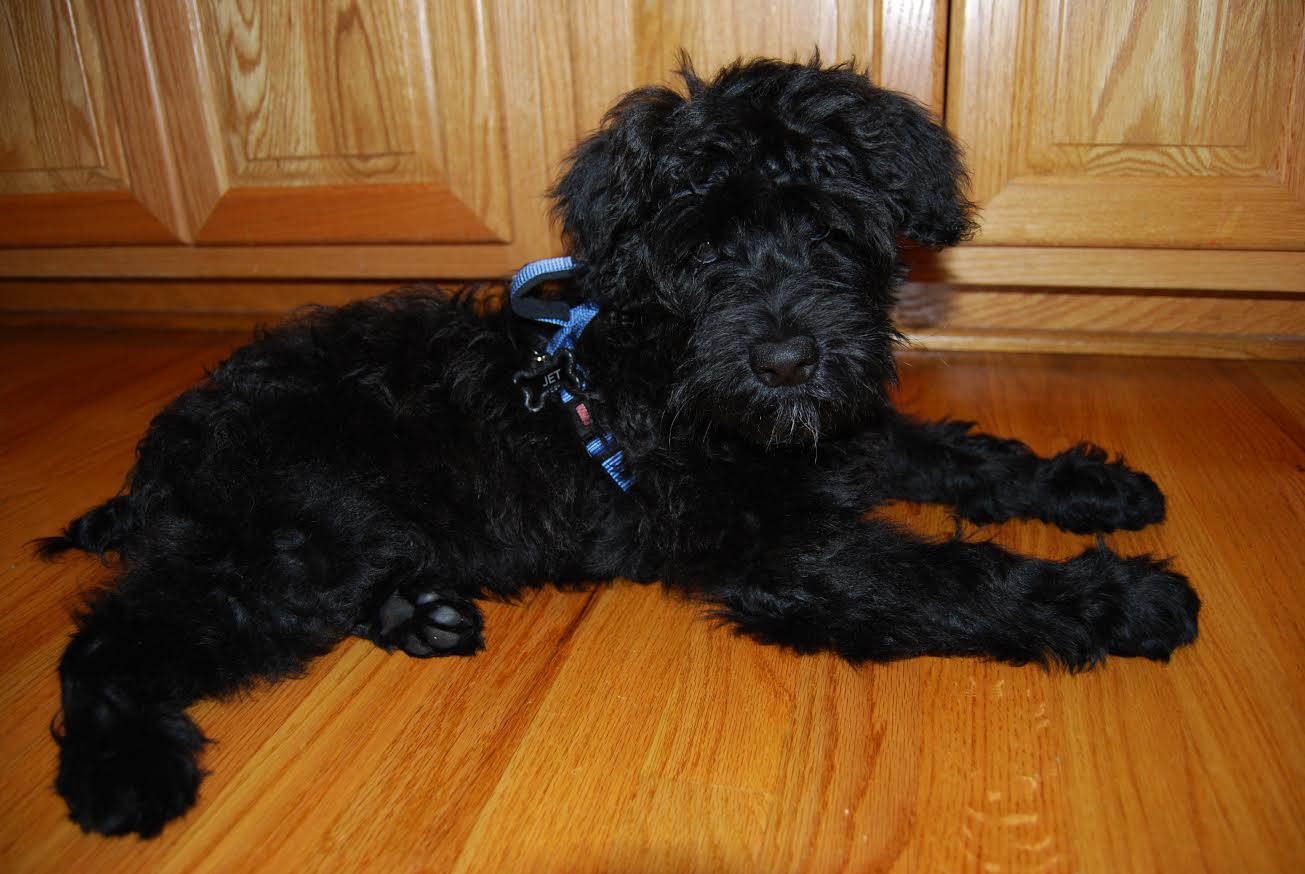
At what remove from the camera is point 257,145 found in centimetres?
335

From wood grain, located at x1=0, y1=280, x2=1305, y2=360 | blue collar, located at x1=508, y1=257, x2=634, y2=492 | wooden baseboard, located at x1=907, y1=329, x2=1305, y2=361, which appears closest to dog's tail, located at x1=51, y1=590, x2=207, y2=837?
blue collar, located at x1=508, y1=257, x2=634, y2=492

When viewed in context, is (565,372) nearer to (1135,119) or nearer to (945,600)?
(945,600)

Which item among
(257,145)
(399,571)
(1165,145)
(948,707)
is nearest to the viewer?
(948,707)

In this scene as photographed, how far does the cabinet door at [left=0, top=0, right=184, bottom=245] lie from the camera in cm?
334

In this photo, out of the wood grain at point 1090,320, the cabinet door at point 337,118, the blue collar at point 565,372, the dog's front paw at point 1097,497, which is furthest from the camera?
the wood grain at point 1090,320

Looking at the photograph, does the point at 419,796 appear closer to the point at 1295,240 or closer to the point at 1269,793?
the point at 1269,793

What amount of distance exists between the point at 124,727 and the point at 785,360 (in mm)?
1308

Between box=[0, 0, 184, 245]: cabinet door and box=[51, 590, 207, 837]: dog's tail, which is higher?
box=[0, 0, 184, 245]: cabinet door

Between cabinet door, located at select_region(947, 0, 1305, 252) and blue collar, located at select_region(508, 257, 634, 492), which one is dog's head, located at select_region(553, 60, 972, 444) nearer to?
blue collar, located at select_region(508, 257, 634, 492)

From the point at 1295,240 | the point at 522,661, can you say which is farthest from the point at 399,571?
the point at 1295,240

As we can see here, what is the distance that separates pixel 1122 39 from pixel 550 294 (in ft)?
6.33

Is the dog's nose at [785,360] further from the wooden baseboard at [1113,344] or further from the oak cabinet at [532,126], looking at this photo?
the wooden baseboard at [1113,344]

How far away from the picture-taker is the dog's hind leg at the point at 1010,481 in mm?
2232

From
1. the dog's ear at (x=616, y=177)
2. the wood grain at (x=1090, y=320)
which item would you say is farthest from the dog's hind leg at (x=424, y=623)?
the wood grain at (x=1090, y=320)
